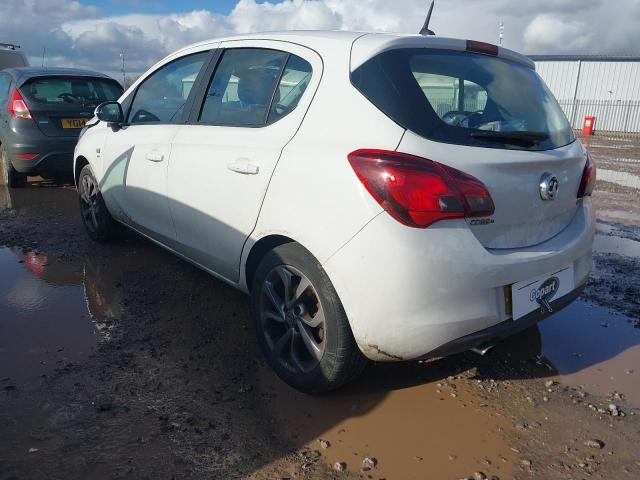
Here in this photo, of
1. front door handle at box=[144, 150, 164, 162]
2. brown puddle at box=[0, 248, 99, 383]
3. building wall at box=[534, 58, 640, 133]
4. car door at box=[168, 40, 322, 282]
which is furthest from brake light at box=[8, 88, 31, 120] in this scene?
building wall at box=[534, 58, 640, 133]

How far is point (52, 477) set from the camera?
2094 mm

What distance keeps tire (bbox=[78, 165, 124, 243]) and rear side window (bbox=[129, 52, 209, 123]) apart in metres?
0.96

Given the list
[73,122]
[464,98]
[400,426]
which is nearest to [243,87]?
[464,98]

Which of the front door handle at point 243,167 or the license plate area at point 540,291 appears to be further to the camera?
the front door handle at point 243,167

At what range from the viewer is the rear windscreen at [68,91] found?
22.8ft

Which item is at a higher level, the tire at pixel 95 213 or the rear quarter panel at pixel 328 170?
the rear quarter panel at pixel 328 170

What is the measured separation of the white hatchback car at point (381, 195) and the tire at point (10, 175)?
210 inches

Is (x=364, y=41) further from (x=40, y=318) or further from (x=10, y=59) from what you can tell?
(x=10, y=59)

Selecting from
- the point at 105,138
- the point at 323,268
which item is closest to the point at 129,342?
the point at 323,268

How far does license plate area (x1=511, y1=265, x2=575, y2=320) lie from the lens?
236cm

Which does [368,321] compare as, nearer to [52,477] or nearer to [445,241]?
[445,241]

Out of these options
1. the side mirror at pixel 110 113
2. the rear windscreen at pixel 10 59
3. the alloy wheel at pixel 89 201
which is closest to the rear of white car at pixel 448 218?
the side mirror at pixel 110 113

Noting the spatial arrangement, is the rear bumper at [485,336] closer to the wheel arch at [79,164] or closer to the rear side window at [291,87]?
the rear side window at [291,87]

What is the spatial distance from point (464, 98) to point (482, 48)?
0.93 feet
